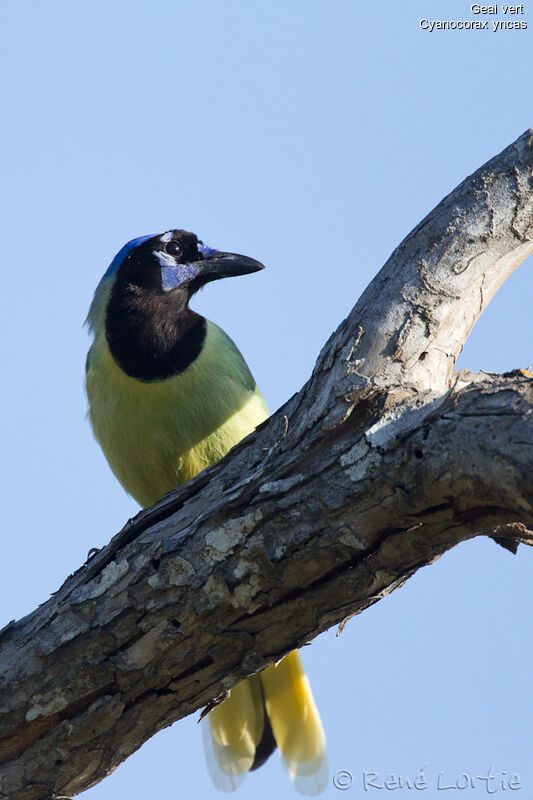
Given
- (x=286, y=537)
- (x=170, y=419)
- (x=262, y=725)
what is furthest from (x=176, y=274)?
(x=286, y=537)

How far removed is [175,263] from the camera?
564 cm

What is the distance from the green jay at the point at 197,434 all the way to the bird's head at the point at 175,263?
0.27 metres

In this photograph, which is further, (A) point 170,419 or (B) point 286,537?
(A) point 170,419

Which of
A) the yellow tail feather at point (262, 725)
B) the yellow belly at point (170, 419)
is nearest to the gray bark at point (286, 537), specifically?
the yellow belly at point (170, 419)

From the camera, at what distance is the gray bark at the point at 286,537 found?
119 inches

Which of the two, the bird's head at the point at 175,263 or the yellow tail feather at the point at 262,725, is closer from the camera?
the yellow tail feather at the point at 262,725

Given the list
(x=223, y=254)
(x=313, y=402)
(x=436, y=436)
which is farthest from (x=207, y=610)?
(x=223, y=254)

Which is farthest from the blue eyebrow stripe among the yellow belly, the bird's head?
the yellow belly

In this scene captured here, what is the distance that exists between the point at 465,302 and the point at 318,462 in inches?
33.6

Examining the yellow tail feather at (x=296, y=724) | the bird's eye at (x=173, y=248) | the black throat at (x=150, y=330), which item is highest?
the bird's eye at (x=173, y=248)

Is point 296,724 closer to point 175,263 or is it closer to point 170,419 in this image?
point 170,419

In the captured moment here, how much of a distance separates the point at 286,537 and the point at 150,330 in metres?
2.41

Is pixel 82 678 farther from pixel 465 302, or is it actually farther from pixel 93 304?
pixel 93 304

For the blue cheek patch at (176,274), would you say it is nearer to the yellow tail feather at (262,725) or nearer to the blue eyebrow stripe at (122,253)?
the blue eyebrow stripe at (122,253)
